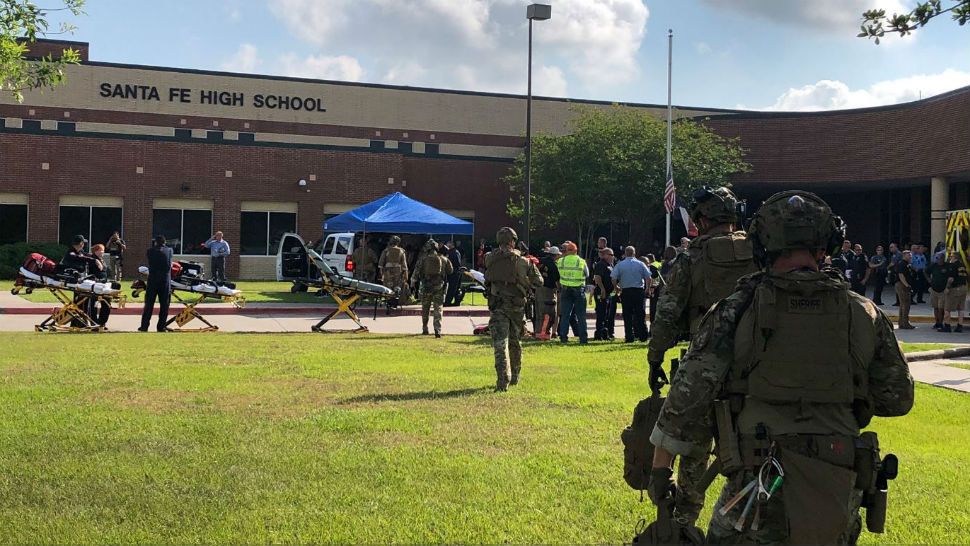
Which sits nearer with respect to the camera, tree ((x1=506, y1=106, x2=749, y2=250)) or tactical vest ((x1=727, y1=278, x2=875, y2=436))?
tactical vest ((x1=727, y1=278, x2=875, y2=436))

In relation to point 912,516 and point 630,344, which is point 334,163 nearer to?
point 630,344

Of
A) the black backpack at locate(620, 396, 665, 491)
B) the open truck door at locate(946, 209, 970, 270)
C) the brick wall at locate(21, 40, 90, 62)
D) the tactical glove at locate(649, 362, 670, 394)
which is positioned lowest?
the black backpack at locate(620, 396, 665, 491)

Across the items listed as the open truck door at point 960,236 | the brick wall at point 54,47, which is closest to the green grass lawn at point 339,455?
the open truck door at point 960,236

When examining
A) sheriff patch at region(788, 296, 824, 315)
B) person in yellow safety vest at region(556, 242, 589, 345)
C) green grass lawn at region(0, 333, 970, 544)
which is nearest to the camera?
sheriff patch at region(788, 296, 824, 315)

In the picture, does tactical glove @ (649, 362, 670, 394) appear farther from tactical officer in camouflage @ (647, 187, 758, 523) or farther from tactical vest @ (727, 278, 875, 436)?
tactical vest @ (727, 278, 875, 436)

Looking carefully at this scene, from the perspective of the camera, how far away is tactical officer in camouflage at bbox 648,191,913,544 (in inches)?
129

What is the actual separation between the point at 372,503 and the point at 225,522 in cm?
92

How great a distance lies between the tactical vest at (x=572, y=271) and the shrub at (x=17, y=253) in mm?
23095

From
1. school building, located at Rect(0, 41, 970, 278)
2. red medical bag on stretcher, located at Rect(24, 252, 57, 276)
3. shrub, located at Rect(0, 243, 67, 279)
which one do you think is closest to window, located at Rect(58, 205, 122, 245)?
school building, located at Rect(0, 41, 970, 278)

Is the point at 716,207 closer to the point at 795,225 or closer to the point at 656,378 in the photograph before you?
the point at 656,378

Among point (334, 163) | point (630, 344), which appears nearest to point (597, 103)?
point (334, 163)

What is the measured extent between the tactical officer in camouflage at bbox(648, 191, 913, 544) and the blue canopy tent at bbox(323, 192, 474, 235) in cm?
2195

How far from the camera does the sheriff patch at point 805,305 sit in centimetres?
341

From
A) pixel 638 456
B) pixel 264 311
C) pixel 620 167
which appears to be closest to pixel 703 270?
pixel 638 456
